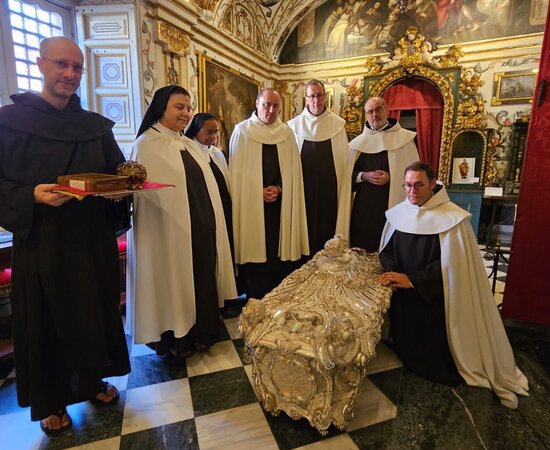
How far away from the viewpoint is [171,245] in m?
2.33

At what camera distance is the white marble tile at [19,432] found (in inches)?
71.5

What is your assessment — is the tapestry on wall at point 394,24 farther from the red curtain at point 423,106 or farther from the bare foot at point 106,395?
the bare foot at point 106,395

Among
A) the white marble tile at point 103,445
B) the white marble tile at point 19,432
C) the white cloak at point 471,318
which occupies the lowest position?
the white marble tile at point 19,432

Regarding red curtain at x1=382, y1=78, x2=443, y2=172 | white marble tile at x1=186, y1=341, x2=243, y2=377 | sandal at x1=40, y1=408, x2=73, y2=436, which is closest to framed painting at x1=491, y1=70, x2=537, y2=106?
red curtain at x1=382, y1=78, x2=443, y2=172

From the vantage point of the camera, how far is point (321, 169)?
352cm

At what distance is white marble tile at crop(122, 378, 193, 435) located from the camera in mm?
1962

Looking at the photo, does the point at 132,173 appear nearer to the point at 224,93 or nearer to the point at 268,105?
the point at 268,105

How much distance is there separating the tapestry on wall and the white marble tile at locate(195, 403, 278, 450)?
319 inches

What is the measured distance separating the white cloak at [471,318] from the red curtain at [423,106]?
6213mm

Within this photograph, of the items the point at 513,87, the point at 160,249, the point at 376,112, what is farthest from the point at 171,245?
the point at 513,87

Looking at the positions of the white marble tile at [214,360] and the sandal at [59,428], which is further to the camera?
the white marble tile at [214,360]

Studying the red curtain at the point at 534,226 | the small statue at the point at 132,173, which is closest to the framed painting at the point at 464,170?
the red curtain at the point at 534,226

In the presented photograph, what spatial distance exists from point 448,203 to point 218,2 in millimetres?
5794

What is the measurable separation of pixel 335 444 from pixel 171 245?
1553mm
